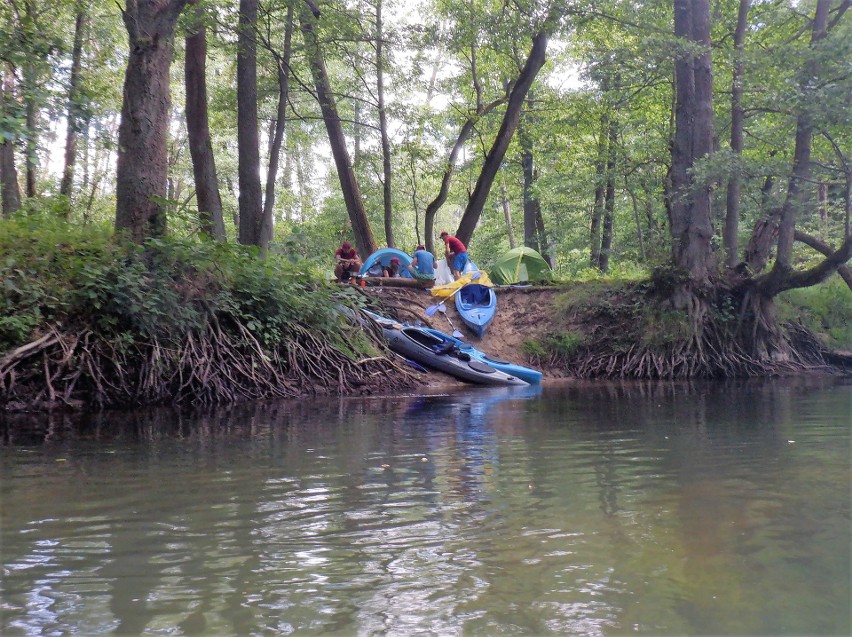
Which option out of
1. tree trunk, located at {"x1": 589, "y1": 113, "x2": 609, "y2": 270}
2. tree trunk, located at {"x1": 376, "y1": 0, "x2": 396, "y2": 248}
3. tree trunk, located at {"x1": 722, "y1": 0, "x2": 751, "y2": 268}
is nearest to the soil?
tree trunk, located at {"x1": 722, "y1": 0, "x2": 751, "y2": 268}

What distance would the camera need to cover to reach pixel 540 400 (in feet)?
32.3

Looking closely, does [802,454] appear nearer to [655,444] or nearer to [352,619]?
[655,444]

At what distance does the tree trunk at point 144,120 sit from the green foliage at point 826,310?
510 inches

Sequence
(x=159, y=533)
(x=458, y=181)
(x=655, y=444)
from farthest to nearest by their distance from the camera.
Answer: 1. (x=458, y=181)
2. (x=655, y=444)
3. (x=159, y=533)

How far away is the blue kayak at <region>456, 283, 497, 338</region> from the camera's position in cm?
1499

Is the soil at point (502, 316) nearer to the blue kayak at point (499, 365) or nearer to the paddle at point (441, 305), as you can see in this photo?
the paddle at point (441, 305)

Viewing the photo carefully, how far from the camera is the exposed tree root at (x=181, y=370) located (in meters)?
8.55

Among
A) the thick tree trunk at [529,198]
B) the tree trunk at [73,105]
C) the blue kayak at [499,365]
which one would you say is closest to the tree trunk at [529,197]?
the thick tree trunk at [529,198]

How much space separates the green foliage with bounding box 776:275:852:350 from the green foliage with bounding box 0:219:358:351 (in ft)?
38.0

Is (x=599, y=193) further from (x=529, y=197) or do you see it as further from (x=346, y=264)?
(x=346, y=264)

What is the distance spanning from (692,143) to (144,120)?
9.68m

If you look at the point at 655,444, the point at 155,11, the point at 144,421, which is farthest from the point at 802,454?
the point at 155,11

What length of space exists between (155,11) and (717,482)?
848cm

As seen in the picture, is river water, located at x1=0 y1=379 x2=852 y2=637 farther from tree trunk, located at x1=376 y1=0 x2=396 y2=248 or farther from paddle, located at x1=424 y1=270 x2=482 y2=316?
tree trunk, located at x1=376 y1=0 x2=396 y2=248
